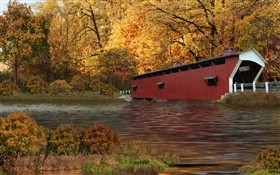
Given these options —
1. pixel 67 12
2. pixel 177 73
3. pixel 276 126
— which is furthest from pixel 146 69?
pixel 276 126

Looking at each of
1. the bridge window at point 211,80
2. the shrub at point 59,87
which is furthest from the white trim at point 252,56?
the shrub at point 59,87

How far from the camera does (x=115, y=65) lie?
7494cm

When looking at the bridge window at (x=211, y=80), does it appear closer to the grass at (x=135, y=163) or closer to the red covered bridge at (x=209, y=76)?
the red covered bridge at (x=209, y=76)

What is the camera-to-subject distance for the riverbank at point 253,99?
42844 millimetres

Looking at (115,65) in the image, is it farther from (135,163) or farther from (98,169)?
(98,169)

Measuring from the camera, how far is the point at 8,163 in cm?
1280

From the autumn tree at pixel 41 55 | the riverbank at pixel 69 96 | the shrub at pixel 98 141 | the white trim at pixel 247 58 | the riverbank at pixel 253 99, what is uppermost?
the autumn tree at pixel 41 55

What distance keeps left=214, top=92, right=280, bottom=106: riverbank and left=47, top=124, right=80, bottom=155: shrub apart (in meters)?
31.1

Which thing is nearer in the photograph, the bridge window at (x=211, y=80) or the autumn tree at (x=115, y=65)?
the bridge window at (x=211, y=80)

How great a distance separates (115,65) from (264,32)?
85.1ft

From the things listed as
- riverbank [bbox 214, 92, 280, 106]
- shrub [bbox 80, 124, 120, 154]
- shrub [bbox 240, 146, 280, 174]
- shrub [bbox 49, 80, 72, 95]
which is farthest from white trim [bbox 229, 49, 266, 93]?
shrub [bbox 240, 146, 280, 174]

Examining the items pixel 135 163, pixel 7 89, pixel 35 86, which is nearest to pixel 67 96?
pixel 35 86

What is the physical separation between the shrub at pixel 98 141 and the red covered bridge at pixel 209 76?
107 ft

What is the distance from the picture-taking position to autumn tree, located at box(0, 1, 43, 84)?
70375 millimetres
